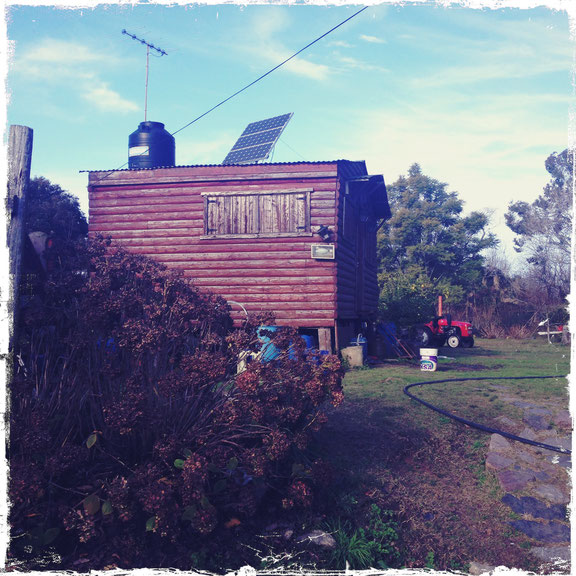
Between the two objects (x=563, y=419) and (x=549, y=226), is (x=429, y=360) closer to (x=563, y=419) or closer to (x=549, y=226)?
(x=563, y=419)

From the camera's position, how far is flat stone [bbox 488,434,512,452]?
5551 millimetres

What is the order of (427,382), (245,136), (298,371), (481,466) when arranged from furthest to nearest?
(245,136) → (427,382) → (481,466) → (298,371)

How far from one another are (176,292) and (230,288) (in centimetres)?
694

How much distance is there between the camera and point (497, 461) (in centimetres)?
525

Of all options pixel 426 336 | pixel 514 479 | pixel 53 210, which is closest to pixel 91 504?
pixel 514 479

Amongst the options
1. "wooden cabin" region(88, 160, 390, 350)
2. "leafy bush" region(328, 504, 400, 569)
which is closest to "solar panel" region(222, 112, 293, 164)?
"wooden cabin" region(88, 160, 390, 350)

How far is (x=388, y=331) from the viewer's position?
16.2m

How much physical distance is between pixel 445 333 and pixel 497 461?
13676 mm

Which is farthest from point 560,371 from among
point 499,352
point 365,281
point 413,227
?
point 413,227

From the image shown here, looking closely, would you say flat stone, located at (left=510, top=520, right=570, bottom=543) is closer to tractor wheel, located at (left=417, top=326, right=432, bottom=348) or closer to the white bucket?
the white bucket

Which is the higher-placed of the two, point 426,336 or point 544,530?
point 426,336

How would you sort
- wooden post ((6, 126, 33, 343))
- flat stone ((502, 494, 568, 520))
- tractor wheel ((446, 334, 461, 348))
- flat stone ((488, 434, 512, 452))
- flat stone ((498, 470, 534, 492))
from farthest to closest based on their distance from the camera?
tractor wheel ((446, 334, 461, 348)) < flat stone ((488, 434, 512, 452)) < flat stone ((498, 470, 534, 492)) < wooden post ((6, 126, 33, 343)) < flat stone ((502, 494, 568, 520))

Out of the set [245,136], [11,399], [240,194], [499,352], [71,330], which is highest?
Result: [245,136]

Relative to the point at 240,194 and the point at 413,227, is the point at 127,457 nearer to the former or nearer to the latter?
the point at 240,194
